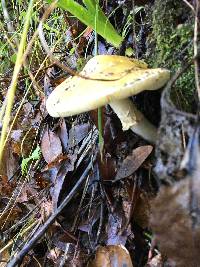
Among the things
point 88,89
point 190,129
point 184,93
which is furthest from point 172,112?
point 184,93

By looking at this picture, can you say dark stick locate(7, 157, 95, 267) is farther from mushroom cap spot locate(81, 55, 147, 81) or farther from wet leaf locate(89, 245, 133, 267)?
mushroom cap spot locate(81, 55, 147, 81)

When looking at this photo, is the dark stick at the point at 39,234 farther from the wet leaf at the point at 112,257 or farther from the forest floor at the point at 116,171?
the wet leaf at the point at 112,257

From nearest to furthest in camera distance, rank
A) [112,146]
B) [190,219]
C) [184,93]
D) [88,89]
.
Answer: [190,219] → [88,89] → [184,93] → [112,146]

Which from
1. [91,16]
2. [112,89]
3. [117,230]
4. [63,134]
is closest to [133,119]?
[112,89]

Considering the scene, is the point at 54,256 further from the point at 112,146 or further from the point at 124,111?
the point at 124,111

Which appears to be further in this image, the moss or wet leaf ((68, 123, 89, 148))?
wet leaf ((68, 123, 89, 148))

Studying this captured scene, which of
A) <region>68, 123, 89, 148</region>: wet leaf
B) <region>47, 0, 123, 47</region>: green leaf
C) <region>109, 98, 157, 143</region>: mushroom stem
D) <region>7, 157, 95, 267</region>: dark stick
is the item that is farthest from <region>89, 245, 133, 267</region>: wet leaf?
<region>47, 0, 123, 47</region>: green leaf
